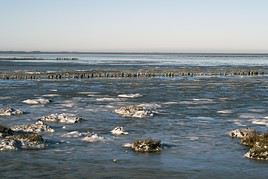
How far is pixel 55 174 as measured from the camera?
18.1 m

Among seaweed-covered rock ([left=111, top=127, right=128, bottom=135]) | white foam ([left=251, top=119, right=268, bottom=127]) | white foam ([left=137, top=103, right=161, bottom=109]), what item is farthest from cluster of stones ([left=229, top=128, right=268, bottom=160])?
white foam ([left=137, top=103, right=161, bottom=109])

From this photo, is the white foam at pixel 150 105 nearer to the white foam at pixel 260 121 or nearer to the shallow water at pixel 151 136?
the shallow water at pixel 151 136

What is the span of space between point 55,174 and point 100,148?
4.99 metres

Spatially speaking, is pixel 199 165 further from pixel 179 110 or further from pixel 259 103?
pixel 259 103

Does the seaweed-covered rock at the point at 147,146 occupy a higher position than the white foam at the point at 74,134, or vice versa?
the seaweed-covered rock at the point at 147,146

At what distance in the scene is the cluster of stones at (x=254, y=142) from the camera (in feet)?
68.5

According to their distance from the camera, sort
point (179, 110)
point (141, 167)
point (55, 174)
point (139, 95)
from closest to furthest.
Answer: point (55, 174) < point (141, 167) < point (179, 110) < point (139, 95)

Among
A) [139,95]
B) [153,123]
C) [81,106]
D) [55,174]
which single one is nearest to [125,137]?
[153,123]

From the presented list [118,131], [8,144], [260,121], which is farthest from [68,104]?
[8,144]

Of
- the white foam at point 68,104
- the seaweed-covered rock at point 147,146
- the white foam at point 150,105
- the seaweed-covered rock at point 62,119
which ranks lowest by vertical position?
the white foam at point 68,104

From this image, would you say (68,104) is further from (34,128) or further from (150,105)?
(34,128)

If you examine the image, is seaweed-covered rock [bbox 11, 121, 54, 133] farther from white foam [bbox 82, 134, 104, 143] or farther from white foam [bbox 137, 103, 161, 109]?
white foam [bbox 137, 103, 161, 109]

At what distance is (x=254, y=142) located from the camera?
23453mm

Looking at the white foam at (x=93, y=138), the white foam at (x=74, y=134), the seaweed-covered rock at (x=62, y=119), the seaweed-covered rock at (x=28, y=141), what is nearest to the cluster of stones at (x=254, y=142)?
the white foam at (x=93, y=138)
